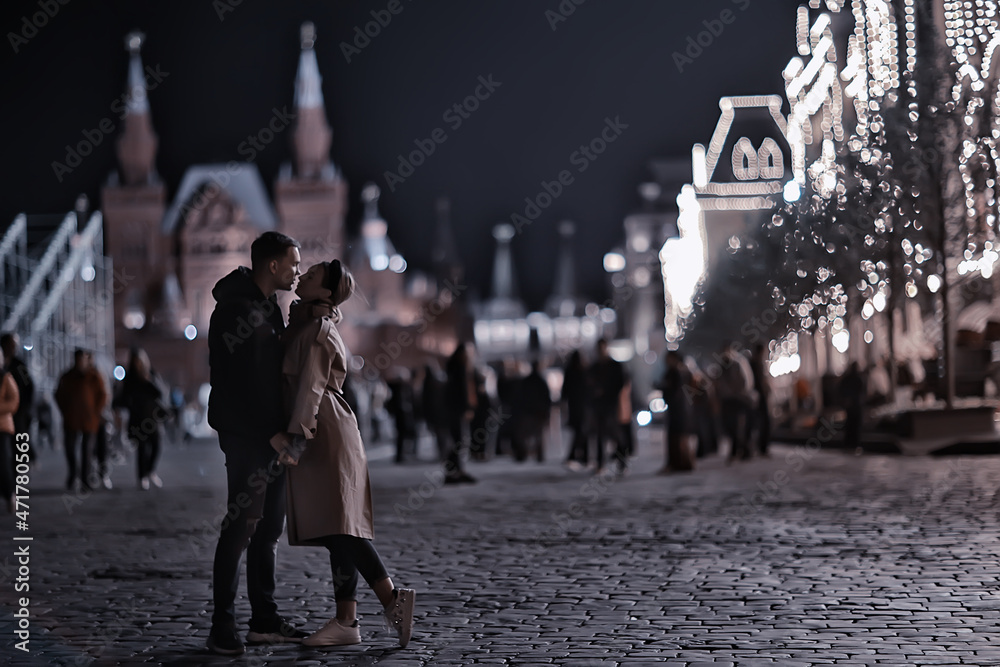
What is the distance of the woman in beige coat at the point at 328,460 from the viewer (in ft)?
19.0

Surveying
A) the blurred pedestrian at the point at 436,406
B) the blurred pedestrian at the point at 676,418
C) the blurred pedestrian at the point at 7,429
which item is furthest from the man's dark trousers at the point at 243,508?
the blurred pedestrian at the point at 436,406

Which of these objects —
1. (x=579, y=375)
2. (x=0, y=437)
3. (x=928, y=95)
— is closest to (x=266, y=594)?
(x=0, y=437)

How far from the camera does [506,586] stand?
768cm

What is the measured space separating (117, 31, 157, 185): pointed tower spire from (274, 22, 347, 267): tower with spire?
9850mm

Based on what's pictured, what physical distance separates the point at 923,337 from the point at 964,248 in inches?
573

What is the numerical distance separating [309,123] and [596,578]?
101778 millimetres

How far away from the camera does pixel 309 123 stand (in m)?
107

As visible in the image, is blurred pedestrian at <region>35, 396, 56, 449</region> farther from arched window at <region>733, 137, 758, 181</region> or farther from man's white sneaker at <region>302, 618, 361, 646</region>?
arched window at <region>733, 137, 758, 181</region>

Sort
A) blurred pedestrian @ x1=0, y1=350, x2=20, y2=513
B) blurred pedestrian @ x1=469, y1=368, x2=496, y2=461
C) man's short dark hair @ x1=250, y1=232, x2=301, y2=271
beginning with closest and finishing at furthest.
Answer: man's short dark hair @ x1=250, y1=232, x2=301, y2=271 < blurred pedestrian @ x1=0, y1=350, x2=20, y2=513 < blurred pedestrian @ x1=469, y1=368, x2=496, y2=461

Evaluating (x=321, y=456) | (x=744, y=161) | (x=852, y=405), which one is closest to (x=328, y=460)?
(x=321, y=456)

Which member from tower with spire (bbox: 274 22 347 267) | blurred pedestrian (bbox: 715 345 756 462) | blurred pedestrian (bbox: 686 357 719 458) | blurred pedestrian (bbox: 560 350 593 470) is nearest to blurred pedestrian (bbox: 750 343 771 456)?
blurred pedestrian (bbox: 715 345 756 462)

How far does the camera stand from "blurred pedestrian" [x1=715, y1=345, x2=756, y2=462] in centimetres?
2055

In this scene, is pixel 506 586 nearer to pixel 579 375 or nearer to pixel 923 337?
pixel 579 375

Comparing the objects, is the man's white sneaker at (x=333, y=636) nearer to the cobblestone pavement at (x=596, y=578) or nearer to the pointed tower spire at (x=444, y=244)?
the cobblestone pavement at (x=596, y=578)
